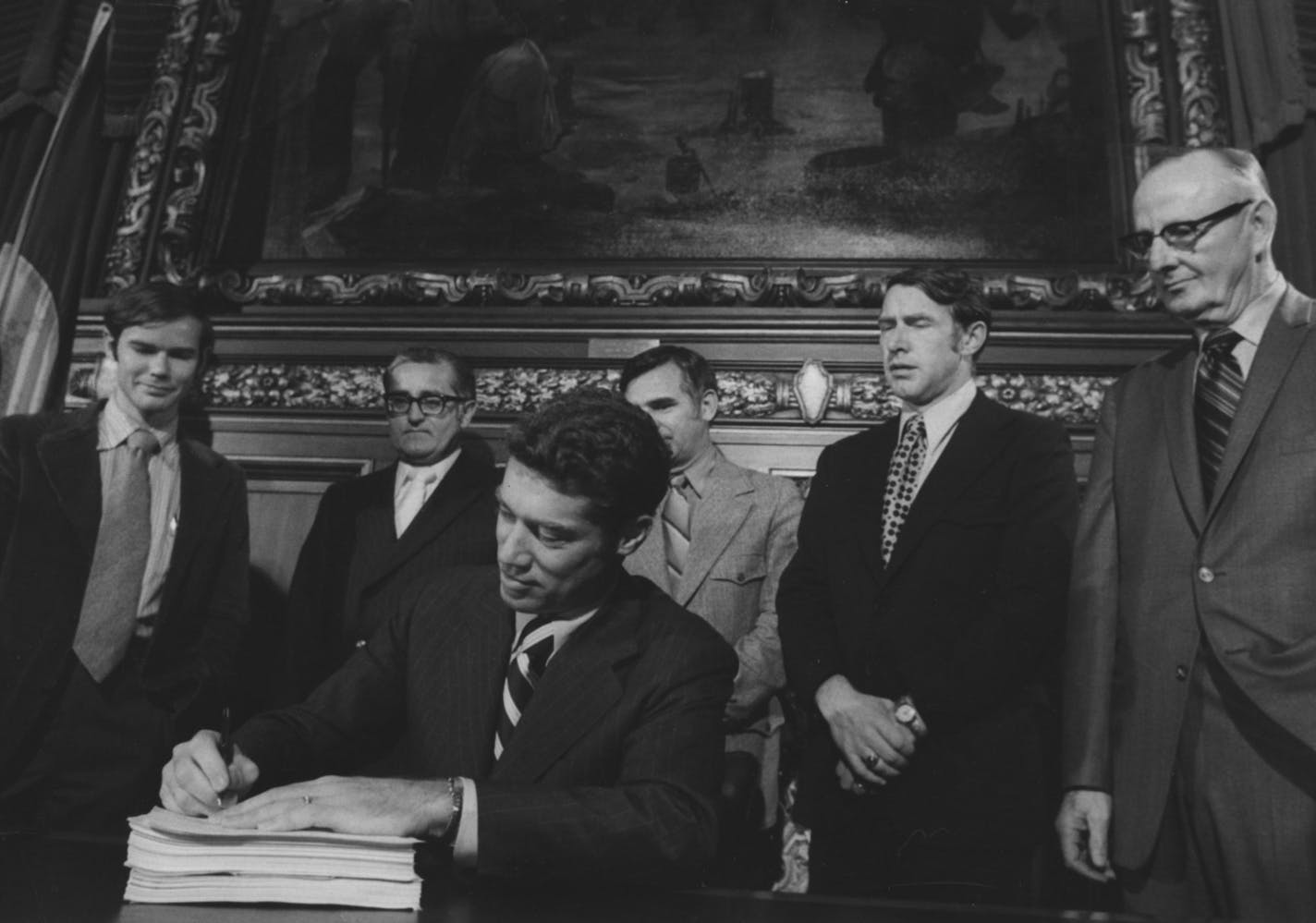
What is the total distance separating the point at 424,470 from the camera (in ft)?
12.8

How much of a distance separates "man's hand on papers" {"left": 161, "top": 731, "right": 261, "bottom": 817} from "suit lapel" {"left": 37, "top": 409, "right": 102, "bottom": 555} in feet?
5.81

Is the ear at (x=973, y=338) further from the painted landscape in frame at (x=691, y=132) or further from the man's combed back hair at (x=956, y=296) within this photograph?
the painted landscape in frame at (x=691, y=132)

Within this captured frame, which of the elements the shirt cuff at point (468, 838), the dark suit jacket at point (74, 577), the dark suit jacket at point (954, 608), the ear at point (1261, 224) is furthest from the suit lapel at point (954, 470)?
the dark suit jacket at point (74, 577)

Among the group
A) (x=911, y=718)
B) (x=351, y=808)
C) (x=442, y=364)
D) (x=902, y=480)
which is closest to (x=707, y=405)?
(x=902, y=480)

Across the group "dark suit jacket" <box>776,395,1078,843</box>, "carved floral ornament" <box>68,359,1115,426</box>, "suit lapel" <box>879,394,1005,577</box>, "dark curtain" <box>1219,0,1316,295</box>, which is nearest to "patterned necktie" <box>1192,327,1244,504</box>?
"dark suit jacket" <box>776,395,1078,843</box>

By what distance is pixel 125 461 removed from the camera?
3523mm

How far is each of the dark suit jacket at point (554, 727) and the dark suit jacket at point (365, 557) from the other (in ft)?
4.58

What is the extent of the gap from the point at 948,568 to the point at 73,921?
2.02 meters

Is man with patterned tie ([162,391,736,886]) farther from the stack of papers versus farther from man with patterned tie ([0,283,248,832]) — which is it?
man with patterned tie ([0,283,248,832])

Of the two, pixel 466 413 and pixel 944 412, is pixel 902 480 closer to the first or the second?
pixel 944 412

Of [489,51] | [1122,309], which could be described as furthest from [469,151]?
[1122,309]

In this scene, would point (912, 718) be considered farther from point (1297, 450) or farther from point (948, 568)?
point (1297, 450)

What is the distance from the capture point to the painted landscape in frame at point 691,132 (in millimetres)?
4582

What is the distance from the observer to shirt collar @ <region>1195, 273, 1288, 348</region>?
2.58 m
